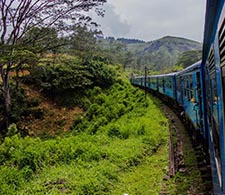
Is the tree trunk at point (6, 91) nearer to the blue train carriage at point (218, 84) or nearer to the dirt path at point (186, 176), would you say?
the dirt path at point (186, 176)

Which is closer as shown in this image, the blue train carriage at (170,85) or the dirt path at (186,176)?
the dirt path at (186,176)

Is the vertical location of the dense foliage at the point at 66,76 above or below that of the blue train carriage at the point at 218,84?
above

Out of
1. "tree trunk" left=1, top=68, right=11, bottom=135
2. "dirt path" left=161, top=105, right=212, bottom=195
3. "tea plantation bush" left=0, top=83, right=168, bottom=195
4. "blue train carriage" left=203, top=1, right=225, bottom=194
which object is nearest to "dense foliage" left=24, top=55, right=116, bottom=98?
"tree trunk" left=1, top=68, right=11, bottom=135

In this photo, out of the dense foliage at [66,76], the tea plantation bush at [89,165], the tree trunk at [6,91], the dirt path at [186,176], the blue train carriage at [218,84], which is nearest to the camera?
the blue train carriage at [218,84]

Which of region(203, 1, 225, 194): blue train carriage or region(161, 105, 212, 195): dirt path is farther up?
region(203, 1, 225, 194): blue train carriage

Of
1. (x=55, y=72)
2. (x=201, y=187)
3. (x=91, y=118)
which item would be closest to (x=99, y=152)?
(x=201, y=187)

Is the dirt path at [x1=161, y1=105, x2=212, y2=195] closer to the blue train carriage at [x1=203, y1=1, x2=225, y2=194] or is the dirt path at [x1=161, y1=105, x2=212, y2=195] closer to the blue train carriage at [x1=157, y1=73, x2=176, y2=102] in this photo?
the blue train carriage at [x1=203, y1=1, x2=225, y2=194]

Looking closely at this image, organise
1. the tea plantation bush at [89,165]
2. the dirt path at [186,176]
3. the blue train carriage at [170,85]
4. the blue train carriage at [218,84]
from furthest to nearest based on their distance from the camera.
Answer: the blue train carriage at [170,85] < the dirt path at [186,176] < the tea plantation bush at [89,165] < the blue train carriage at [218,84]

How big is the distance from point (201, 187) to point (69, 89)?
51.0 feet

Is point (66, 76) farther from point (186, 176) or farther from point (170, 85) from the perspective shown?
point (186, 176)

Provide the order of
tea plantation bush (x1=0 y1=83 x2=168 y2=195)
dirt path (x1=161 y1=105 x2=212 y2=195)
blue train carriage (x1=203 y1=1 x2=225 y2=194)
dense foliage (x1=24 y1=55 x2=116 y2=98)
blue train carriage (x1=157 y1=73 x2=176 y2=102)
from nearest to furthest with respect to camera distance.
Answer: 1. blue train carriage (x1=203 y1=1 x2=225 y2=194)
2. tea plantation bush (x1=0 y1=83 x2=168 y2=195)
3. dirt path (x1=161 y1=105 x2=212 y2=195)
4. blue train carriage (x1=157 y1=73 x2=176 y2=102)
5. dense foliage (x1=24 y1=55 x2=116 y2=98)

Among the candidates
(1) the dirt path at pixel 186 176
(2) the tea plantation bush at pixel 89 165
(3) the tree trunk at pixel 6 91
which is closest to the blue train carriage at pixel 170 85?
(2) the tea plantation bush at pixel 89 165

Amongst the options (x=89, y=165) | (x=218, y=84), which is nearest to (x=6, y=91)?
(x=89, y=165)

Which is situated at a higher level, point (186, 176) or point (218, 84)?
point (218, 84)
